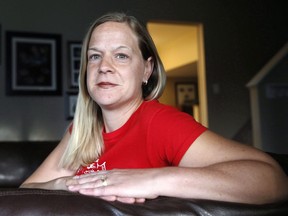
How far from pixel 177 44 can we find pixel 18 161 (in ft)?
17.9

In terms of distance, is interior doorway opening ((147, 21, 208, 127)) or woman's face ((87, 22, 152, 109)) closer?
woman's face ((87, 22, 152, 109))

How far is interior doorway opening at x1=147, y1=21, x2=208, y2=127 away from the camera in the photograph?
4504mm

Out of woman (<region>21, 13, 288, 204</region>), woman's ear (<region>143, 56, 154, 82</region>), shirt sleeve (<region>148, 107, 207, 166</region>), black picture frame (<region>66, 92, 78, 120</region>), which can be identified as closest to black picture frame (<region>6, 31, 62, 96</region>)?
black picture frame (<region>66, 92, 78, 120</region>)

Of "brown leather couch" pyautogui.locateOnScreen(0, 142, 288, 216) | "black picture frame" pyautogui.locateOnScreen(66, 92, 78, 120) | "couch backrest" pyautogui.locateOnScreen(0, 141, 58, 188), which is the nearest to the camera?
"brown leather couch" pyautogui.locateOnScreen(0, 142, 288, 216)

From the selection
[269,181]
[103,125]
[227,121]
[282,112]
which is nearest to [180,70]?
[227,121]

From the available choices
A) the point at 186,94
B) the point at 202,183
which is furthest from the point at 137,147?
the point at 186,94

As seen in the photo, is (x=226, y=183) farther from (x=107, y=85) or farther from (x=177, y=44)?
(x=177, y=44)

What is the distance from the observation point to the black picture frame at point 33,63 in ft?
12.2

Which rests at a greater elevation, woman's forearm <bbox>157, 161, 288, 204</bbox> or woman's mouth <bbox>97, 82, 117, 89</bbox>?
woman's mouth <bbox>97, 82, 117, 89</bbox>

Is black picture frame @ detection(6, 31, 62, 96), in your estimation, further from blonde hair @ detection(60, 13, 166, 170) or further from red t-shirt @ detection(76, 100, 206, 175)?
red t-shirt @ detection(76, 100, 206, 175)

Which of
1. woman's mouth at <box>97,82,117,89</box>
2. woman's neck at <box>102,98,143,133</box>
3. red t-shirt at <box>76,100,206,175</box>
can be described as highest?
woman's mouth at <box>97,82,117,89</box>

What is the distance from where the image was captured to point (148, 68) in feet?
4.39

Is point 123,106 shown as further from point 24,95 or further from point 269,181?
point 24,95

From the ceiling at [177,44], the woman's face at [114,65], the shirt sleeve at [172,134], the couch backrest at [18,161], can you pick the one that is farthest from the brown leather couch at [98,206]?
the ceiling at [177,44]
